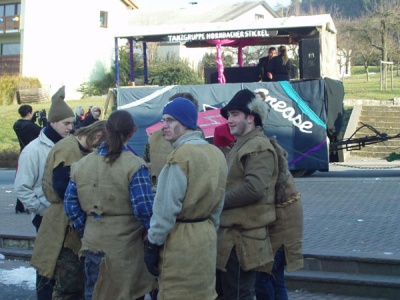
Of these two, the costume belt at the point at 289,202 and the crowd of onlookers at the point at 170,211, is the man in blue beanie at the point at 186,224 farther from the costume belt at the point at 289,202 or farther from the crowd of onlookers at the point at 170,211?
the costume belt at the point at 289,202

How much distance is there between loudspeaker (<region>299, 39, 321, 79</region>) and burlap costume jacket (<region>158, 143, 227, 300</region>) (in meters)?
11.9

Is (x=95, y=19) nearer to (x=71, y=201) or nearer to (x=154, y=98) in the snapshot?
(x=154, y=98)

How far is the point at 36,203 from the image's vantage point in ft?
19.4

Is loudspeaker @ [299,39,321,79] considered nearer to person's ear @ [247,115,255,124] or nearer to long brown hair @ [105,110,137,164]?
person's ear @ [247,115,255,124]

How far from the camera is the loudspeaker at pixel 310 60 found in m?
16.0

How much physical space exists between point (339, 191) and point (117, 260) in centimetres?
825

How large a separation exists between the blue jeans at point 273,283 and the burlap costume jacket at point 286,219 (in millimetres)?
77

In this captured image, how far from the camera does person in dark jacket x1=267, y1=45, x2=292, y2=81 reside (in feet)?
56.0

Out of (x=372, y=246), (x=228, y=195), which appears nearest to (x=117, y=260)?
(x=228, y=195)

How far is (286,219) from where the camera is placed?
5348 mm

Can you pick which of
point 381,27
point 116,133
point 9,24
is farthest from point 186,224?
point 9,24

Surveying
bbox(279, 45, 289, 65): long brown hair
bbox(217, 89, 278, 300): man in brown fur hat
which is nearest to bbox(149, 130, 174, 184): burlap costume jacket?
bbox(217, 89, 278, 300): man in brown fur hat

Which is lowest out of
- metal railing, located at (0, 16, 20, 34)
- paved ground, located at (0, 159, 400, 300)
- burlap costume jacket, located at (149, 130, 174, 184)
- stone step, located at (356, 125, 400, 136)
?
paved ground, located at (0, 159, 400, 300)

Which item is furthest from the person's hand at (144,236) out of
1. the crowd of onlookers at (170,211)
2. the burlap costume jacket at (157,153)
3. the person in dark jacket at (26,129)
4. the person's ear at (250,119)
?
the person in dark jacket at (26,129)
